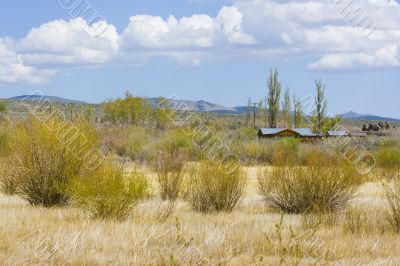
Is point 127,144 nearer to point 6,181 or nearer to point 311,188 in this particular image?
point 6,181

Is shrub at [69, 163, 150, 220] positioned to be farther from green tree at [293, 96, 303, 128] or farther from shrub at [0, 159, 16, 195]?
green tree at [293, 96, 303, 128]

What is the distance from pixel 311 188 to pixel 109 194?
16.2 ft

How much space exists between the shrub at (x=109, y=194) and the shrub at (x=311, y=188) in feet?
12.5

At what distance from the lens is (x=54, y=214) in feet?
42.5

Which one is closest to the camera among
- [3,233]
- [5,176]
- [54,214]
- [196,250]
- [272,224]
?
[196,250]

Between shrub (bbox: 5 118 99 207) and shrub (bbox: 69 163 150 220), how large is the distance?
2192 millimetres

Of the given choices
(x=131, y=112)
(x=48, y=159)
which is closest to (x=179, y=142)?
(x=48, y=159)

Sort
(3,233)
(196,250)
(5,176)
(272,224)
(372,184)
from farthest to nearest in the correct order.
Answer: (372,184) < (5,176) < (272,224) < (3,233) < (196,250)

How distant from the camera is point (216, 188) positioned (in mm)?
14703

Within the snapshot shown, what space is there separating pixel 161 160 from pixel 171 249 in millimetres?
9315

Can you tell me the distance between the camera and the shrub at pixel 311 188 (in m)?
14.6

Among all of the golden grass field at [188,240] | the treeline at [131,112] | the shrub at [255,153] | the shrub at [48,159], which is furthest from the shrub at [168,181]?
the treeline at [131,112]

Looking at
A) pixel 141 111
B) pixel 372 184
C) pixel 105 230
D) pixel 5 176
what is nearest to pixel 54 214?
pixel 105 230

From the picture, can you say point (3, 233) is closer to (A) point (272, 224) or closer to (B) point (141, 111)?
(A) point (272, 224)
